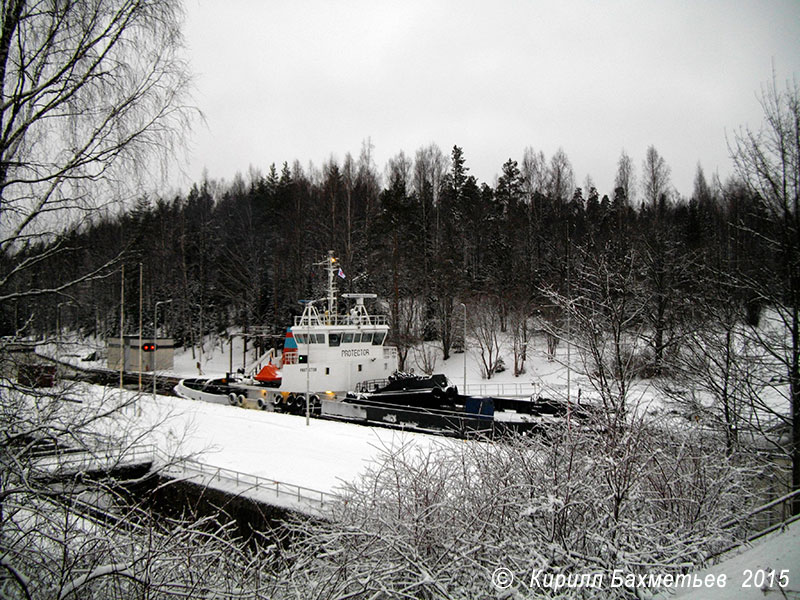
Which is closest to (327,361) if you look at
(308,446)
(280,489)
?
(308,446)

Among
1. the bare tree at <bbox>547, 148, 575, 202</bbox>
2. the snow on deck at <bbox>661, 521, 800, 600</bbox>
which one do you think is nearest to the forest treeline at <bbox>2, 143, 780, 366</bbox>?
the bare tree at <bbox>547, 148, 575, 202</bbox>

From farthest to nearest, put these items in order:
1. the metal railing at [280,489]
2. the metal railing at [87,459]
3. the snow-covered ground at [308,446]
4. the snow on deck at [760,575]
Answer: the metal railing at [280,489] → the metal railing at [87,459] → the snow-covered ground at [308,446] → the snow on deck at [760,575]

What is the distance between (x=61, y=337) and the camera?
452 centimetres

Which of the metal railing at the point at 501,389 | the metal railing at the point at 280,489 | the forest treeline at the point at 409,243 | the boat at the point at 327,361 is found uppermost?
the forest treeline at the point at 409,243

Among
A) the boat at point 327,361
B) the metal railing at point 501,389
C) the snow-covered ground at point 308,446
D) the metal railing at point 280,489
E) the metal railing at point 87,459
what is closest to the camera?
the snow-covered ground at point 308,446

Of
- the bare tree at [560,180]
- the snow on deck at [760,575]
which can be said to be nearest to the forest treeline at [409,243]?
the bare tree at [560,180]

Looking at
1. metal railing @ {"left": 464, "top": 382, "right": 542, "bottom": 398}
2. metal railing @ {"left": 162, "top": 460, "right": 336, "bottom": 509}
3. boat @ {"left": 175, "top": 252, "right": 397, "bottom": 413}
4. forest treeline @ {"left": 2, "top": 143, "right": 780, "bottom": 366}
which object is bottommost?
metal railing @ {"left": 464, "top": 382, "right": 542, "bottom": 398}

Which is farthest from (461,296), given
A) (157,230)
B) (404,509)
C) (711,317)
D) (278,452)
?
(157,230)

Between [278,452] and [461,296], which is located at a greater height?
[461,296]

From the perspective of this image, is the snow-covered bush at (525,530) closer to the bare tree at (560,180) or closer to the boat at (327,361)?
the boat at (327,361)

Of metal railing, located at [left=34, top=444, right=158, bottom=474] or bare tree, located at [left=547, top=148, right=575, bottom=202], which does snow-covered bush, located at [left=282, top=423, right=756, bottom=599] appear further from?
bare tree, located at [left=547, top=148, right=575, bottom=202]

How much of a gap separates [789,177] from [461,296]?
25704 mm

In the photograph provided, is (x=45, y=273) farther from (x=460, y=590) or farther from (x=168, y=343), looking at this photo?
(x=168, y=343)

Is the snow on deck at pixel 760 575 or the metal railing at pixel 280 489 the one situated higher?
the snow on deck at pixel 760 575
